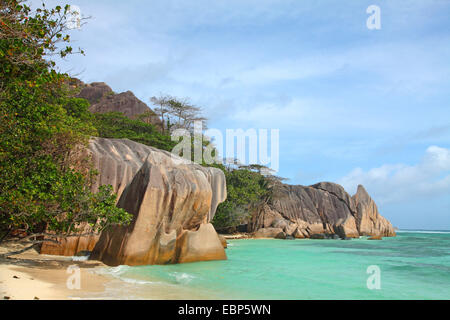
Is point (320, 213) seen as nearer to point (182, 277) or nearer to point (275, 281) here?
point (275, 281)

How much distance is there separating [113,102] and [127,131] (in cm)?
1260

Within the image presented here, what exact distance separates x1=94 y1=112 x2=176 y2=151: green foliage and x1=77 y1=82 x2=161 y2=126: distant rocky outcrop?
7499mm

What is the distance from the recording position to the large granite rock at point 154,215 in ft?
27.1

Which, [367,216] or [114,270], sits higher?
[367,216]

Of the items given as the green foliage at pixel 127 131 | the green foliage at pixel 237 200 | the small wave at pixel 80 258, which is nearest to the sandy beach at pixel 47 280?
the small wave at pixel 80 258

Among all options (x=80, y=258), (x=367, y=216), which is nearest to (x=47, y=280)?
(x=80, y=258)

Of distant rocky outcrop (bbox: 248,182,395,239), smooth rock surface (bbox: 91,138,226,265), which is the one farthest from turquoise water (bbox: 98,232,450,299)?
distant rocky outcrop (bbox: 248,182,395,239)

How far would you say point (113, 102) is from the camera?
107ft

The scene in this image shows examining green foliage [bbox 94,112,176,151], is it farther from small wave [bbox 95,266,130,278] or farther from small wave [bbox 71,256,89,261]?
small wave [bbox 95,266,130,278]

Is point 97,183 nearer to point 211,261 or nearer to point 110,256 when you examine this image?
point 110,256

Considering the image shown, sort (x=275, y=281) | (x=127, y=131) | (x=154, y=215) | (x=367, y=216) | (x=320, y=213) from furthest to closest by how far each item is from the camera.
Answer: (x=367, y=216), (x=320, y=213), (x=127, y=131), (x=154, y=215), (x=275, y=281)

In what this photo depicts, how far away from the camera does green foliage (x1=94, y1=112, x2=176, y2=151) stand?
19.9 meters

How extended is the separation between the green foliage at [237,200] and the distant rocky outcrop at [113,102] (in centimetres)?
1037
